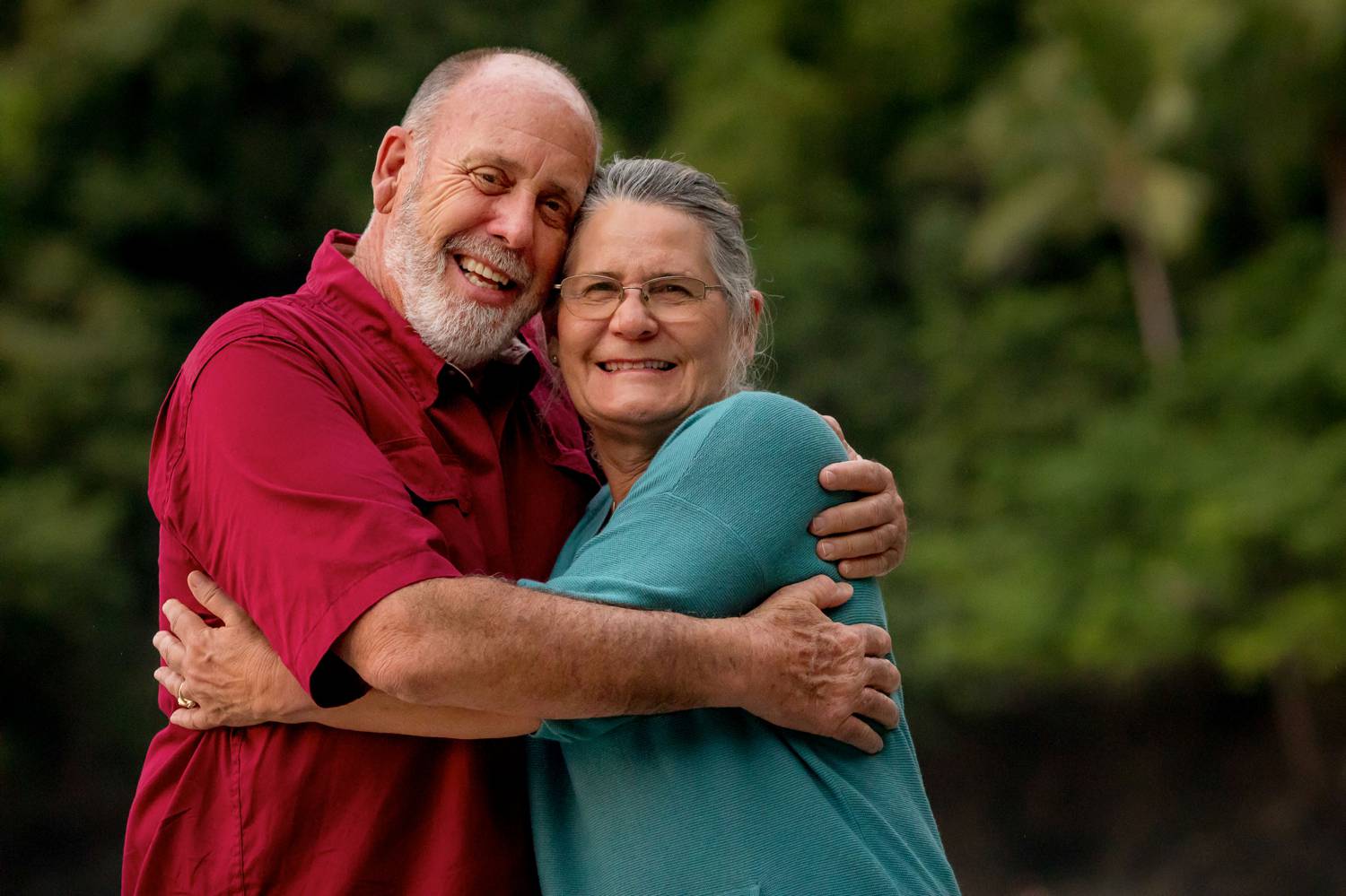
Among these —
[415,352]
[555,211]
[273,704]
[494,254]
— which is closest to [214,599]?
[273,704]

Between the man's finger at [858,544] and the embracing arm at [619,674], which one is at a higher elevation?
the man's finger at [858,544]

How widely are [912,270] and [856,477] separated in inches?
659

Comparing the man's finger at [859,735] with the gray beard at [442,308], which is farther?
the gray beard at [442,308]

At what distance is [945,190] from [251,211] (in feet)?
27.5

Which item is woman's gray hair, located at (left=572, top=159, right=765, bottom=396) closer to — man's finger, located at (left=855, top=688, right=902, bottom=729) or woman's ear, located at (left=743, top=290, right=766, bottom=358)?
woman's ear, located at (left=743, top=290, right=766, bottom=358)

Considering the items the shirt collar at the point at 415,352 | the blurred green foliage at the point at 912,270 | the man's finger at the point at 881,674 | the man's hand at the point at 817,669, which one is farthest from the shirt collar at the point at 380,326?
the blurred green foliage at the point at 912,270

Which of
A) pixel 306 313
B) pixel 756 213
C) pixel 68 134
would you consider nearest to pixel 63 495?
pixel 68 134

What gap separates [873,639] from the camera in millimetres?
2357

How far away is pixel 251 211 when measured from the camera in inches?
677

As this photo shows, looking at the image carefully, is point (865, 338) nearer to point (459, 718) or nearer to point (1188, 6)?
point (1188, 6)

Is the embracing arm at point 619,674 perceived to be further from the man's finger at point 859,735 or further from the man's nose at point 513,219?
the man's nose at point 513,219

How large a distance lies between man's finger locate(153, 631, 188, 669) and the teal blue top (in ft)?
1.87

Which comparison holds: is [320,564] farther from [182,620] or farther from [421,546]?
[182,620]

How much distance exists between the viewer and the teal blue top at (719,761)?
2.17 metres
